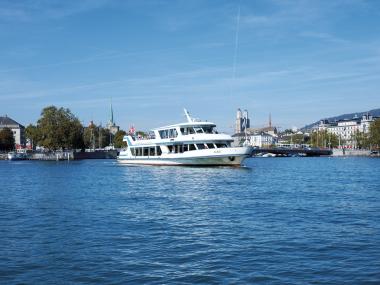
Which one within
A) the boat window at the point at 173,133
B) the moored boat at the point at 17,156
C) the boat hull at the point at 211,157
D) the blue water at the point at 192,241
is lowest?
the blue water at the point at 192,241

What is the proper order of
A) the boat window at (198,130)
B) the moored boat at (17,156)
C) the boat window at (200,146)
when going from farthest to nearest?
1. the moored boat at (17,156)
2. the boat window at (198,130)
3. the boat window at (200,146)

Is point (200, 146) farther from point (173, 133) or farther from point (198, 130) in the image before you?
point (173, 133)

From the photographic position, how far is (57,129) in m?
163

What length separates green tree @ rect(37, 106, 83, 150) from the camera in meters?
163

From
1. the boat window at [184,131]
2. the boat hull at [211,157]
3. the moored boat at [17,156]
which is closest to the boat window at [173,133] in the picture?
the boat window at [184,131]

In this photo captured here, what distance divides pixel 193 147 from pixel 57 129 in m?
96.6

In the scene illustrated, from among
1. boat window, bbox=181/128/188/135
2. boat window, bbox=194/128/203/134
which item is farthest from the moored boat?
boat window, bbox=194/128/203/134

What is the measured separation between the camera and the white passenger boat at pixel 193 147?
7244cm

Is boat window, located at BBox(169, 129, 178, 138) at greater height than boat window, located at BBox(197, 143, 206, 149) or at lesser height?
greater

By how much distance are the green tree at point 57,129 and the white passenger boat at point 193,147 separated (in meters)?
81.1

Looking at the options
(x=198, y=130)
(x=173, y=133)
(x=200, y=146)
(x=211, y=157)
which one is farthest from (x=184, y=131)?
(x=211, y=157)

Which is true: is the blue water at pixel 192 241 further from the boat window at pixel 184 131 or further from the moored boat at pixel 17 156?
the moored boat at pixel 17 156

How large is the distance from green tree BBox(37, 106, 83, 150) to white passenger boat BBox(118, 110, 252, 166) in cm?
8109

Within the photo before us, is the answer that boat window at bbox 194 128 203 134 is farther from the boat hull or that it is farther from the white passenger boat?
the boat hull
